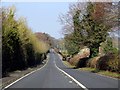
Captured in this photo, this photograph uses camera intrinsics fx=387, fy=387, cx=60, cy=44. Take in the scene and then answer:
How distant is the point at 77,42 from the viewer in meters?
72.6

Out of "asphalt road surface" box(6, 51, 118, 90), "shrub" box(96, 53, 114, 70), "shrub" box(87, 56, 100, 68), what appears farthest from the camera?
"shrub" box(87, 56, 100, 68)

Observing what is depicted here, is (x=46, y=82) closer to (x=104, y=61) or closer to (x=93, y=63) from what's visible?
(x=104, y=61)

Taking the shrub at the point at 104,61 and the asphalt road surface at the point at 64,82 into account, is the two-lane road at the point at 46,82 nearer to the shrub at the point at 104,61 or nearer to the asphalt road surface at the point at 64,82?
the asphalt road surface at the point at 64,82

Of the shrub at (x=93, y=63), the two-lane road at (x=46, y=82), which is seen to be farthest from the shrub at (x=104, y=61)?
the two-lane road at (x=46, y=82)

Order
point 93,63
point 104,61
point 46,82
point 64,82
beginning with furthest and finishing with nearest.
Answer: point 93,63, point 104,61, point 46,82, point 64,82

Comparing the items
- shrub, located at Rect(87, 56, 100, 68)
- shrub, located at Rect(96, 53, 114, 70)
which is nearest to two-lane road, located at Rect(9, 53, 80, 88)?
shrub, located at Rect(96, 53, 114, 70)

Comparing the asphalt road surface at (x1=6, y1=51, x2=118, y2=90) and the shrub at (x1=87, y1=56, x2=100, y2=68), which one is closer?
the asphalt road surface at (x1=6, y1=51, x2=118, y2=90)

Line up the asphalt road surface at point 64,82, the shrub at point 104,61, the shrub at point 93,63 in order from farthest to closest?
the shrub at point 93,63, the shrub at point 104,61, the asphalt road surface at point 64,82

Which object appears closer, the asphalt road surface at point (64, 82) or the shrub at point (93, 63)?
the asphalt road surface at point (64, 82)

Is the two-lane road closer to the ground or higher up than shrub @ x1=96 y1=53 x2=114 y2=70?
closer to the ground

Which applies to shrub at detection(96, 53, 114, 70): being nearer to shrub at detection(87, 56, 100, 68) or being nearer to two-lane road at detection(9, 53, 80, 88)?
shrub at detection(87, 56, 100, 68)

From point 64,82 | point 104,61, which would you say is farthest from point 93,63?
point 64,82

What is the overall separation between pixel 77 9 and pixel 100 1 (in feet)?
90.0

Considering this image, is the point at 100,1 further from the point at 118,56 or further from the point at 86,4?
the point at 86,4
